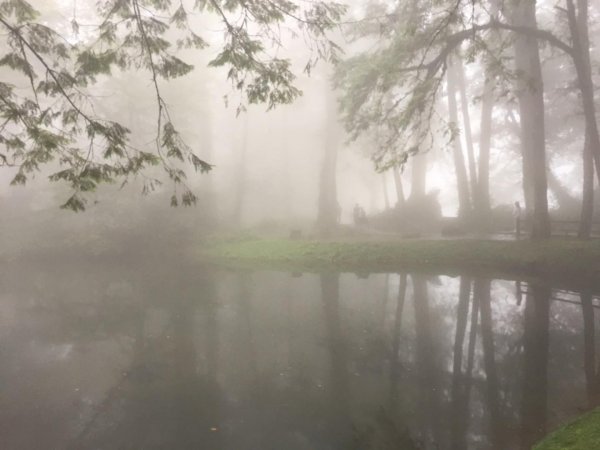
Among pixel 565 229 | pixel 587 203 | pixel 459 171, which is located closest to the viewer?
pixel 587 203

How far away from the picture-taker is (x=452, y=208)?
88125 mm

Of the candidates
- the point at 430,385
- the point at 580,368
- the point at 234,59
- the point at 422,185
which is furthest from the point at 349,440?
the point at 422,185

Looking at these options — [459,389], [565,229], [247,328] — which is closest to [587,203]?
Answer: [565,229]

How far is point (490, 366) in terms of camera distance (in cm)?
747

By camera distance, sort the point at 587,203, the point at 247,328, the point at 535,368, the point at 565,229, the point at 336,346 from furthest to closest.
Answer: the point at 565,229 < the point at 587,203 < the point at 247,328 < the point at 336,346 < the point at 535,368

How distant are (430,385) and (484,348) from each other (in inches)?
86.3

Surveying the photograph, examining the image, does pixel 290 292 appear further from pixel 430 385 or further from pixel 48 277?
pixel 48 277

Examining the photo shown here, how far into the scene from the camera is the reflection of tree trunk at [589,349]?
634cm

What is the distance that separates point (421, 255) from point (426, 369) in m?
9.98

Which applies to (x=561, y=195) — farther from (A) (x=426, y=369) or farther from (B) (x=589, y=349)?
(A) (x=426, y=369)

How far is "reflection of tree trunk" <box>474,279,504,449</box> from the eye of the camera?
219 inches

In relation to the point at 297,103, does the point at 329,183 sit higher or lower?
lower

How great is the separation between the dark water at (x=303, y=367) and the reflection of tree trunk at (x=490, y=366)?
0.04m

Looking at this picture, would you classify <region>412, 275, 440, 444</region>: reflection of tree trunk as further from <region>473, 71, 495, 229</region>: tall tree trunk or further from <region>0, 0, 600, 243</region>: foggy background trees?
<region>473, 71, 495, 229</region>: tall tree trunk
